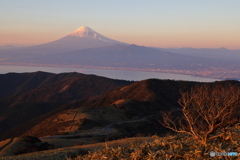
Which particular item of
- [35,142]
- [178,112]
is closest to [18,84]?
[178,112]

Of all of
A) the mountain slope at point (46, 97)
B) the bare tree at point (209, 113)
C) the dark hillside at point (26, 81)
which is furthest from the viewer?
the dark hillside at point (26, 81)

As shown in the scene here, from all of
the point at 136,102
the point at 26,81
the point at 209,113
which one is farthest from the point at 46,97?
the point at 209,113

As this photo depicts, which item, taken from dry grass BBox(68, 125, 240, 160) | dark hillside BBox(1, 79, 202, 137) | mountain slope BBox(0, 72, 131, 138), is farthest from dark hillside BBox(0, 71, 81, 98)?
dry grass BBox(68, 125, 240, 160)

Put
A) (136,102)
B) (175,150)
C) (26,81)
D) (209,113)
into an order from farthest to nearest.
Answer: (26,81), (136,102), (209,113), (175,150)

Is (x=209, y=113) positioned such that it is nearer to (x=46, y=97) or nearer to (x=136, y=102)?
(x=136, y=102)

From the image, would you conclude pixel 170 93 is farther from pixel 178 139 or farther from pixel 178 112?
pixel 178 139

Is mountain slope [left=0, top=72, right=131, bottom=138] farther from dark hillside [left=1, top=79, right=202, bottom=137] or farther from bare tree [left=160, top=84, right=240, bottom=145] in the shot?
bare tree [left=160, top=84, right=240, bottom=145]

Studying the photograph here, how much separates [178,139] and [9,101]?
74.9 metres

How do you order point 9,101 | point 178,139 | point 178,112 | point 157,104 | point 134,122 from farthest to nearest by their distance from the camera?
1. point 9,101
2. point 157,104
3. point 178,112
4. point 134,122
5. point 178,139

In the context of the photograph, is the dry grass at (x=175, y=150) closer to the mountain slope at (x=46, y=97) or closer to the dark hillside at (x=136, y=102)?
the dark hillside at (x=136, y=102)

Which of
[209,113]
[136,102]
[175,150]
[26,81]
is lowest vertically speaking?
[26,81]

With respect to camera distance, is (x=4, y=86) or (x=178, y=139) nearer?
(x=178, y=139)

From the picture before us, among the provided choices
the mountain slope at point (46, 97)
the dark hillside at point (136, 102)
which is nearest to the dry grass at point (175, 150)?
the dark hillside at point (136, 102)

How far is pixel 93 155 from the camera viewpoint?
623cm
